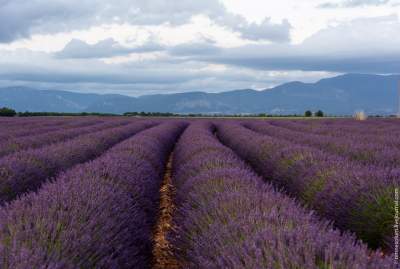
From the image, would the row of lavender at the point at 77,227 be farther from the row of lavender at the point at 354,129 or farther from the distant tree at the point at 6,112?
the distant tree at the point at 6,112

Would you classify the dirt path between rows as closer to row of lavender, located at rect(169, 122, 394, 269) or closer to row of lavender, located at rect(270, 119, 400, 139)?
row of lavender, located at rect(169, 122, 394, 269)

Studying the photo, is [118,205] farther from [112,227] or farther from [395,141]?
[395,141]

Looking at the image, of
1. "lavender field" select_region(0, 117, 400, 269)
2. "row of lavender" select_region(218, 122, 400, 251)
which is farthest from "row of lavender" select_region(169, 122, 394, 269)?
"row of lavender" select_region(218, 122, 400, 251)

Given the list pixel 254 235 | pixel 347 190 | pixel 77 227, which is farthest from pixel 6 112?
pixel 254 235

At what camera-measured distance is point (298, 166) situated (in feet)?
22.4

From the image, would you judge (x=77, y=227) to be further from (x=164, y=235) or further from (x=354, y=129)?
(x=354, y=129)

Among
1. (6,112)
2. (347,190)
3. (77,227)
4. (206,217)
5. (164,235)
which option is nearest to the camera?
(77,227)

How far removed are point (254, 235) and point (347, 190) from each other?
272 cm

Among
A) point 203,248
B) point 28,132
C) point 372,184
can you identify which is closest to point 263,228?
point 203,248

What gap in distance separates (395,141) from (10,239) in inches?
381

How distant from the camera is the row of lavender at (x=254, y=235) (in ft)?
6.98

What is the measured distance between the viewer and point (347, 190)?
5.09m

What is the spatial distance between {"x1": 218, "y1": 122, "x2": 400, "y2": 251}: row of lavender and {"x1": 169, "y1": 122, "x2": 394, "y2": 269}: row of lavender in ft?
3.28

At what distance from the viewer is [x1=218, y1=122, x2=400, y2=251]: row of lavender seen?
15.0 feet
